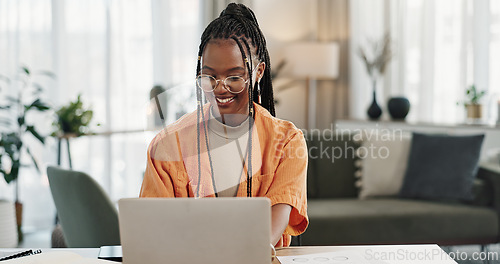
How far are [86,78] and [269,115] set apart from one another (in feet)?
9.78

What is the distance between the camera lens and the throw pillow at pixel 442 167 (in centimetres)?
290

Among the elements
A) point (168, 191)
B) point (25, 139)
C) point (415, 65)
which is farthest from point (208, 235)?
point (415, 65)

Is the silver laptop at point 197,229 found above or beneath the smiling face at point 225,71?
beneath

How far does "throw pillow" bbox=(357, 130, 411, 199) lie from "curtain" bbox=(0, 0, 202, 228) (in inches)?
65.5

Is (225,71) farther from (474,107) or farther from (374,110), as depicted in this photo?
(374,110)

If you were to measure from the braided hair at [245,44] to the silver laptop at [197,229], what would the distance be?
1.42ft

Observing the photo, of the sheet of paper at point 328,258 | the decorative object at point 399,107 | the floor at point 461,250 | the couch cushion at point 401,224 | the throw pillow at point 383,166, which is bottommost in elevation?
the floor at point 461,250

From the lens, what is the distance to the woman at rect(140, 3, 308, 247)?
1.27m

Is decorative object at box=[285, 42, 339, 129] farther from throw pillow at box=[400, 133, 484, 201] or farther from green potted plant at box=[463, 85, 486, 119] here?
throw pillow at box=[400, 133, 484, 201]

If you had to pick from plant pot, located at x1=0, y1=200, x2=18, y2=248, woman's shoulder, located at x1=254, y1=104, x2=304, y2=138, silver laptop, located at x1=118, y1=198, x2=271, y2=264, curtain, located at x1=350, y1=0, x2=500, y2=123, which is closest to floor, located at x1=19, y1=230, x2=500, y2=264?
plant pot, located at x1=0, y1=200, x2=18, y2=248

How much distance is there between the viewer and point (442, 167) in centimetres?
296

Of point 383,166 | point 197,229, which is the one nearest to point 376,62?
point 383,166

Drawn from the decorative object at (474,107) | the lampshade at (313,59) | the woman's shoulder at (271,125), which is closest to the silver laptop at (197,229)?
the woman's shoulder at (271,125)

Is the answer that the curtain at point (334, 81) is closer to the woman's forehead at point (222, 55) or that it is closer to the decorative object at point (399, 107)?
the decorative object at point (399, 107)
